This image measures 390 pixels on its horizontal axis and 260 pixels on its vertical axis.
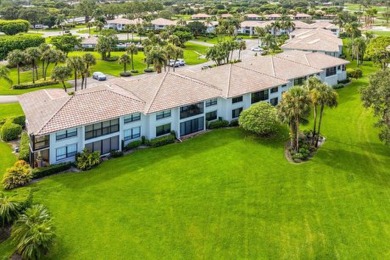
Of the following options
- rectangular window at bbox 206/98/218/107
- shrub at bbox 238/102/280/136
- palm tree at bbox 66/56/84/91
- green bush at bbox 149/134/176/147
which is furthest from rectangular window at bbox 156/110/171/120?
palm tree at bbox 66/56/84/91

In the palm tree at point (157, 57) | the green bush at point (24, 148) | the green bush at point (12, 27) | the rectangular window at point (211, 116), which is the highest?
the green bush at point (12, 27)

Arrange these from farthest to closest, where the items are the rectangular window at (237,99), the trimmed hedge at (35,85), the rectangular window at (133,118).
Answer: the trimmed hedge at (35,85)
the rectangular window at (237,99)
the rectangular window at (133,118)

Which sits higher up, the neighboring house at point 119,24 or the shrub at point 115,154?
the neighboring house at point 119,24

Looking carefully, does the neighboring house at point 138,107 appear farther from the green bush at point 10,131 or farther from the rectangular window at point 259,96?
the green bush at point 10,131

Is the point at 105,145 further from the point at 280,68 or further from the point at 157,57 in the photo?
the point at 280,68

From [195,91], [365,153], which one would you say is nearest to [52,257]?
[195,91]

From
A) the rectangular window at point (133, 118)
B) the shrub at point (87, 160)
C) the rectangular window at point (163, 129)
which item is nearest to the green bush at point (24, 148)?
the shrub at point (87, 160)
